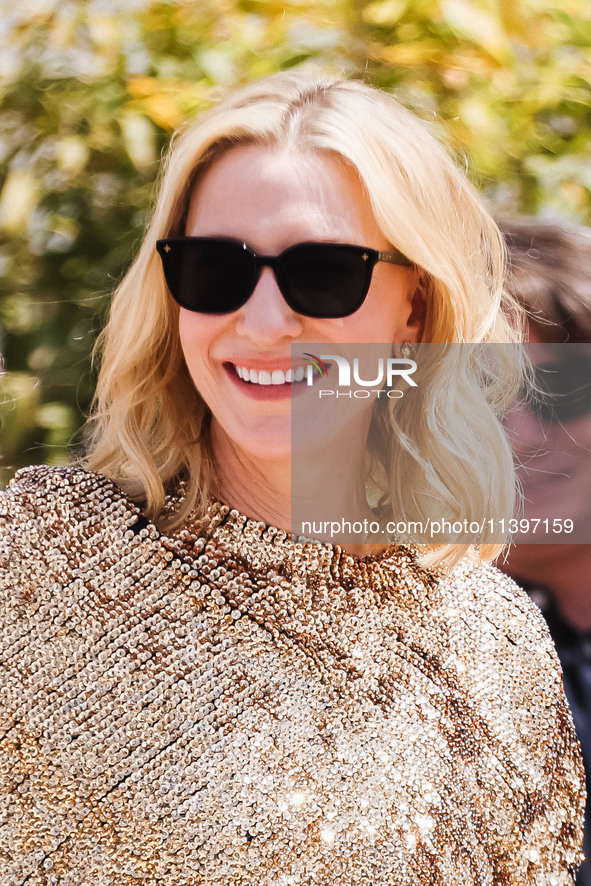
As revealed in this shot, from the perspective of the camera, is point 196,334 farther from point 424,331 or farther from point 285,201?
point 424,331

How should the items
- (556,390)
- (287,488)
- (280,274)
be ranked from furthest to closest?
(556,390)
(287,488)
(280,274)

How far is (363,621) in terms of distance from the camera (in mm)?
1155

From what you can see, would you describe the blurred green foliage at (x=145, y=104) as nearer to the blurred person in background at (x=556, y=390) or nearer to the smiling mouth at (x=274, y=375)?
the blurred person in background at (x=556, y=390)

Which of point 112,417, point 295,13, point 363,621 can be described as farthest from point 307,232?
point 295,13

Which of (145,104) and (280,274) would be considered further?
(145,104)

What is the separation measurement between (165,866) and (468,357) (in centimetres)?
→ 80

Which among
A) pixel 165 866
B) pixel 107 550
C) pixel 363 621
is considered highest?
pixel 107 550

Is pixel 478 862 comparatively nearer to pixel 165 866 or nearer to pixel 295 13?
pixel 165 866

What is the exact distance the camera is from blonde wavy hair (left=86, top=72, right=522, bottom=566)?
3.54 feet

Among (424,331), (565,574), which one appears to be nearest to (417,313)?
(424,331)

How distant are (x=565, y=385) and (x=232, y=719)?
1.00m

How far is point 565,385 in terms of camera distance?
1.68 m

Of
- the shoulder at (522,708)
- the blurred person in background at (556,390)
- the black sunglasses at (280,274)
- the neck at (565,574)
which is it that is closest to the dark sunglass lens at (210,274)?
the black sunglasses at (280,274)

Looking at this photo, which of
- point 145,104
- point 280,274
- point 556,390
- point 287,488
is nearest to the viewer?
point 280,274
